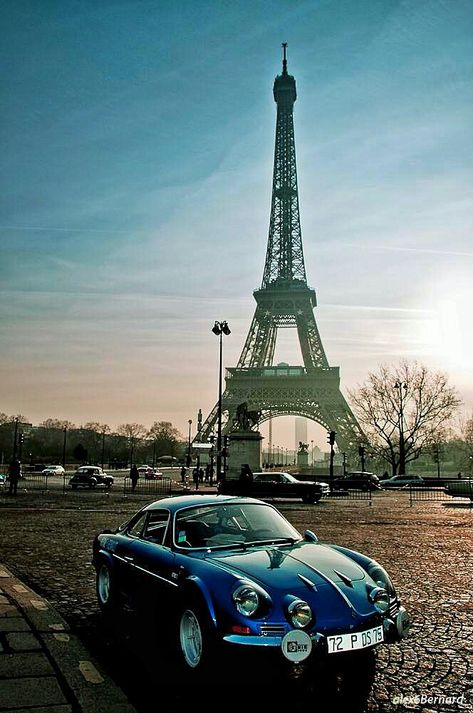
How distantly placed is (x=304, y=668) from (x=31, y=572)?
6090 millimetres

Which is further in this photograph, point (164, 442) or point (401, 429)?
point (164, 442)

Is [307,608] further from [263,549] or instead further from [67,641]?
[67,641]

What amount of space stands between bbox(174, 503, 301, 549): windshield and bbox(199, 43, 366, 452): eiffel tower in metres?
54.2

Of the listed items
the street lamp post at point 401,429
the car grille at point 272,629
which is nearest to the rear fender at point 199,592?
the car grille at point 272,629

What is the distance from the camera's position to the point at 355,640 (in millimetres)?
4340

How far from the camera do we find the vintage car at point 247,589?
4.24 metres

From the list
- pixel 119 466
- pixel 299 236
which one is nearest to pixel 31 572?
pixel 299 236

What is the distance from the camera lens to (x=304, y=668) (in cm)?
421

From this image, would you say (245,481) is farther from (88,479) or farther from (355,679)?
(355,679)

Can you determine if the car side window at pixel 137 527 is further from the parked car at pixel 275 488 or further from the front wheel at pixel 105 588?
the parked car at pixel 275 488

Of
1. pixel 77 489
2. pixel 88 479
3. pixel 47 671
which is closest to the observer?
pixel 47 671

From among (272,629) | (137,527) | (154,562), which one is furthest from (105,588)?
(272,629)

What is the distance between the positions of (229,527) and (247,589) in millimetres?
1375

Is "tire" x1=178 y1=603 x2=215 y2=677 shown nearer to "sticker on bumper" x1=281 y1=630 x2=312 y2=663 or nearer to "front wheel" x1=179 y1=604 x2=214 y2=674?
"front wheel" x1=179 y1=604 x2=214 y2=674
